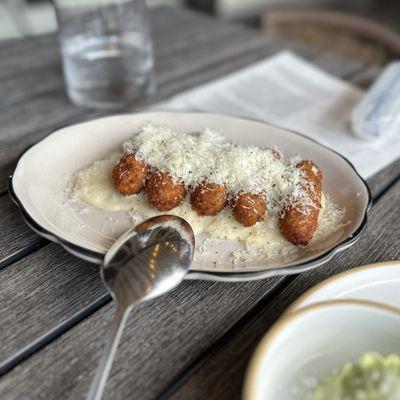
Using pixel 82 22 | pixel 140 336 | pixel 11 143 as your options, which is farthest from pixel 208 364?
pixel 82 22

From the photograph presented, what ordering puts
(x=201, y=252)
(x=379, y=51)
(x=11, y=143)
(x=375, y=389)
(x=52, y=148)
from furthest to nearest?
1. (x=379, y=51)
2. (x=11, y=143)
3. (x=52, y=148)
4. (x=201, y=252)
5. (x=375, y=389)

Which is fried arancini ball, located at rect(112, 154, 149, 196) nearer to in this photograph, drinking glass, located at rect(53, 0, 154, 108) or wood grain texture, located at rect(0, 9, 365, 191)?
wood grain texture, located at rect(0, 9, 365, 191)

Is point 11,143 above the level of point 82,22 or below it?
below

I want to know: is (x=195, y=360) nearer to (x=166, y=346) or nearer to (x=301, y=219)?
(x=166, y=346)

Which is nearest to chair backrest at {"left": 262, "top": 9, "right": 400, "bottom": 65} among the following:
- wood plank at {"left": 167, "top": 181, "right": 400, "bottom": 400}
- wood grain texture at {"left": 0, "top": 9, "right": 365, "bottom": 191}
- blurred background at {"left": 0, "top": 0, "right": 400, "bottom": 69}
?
blurred background at {"left": 0, "top": 0, "right": 400, "bottom": 69}

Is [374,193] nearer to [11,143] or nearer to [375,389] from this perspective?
[375,389]

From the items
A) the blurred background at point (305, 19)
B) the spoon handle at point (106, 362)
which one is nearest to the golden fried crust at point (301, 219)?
the spoon handle at point (106, 362)
